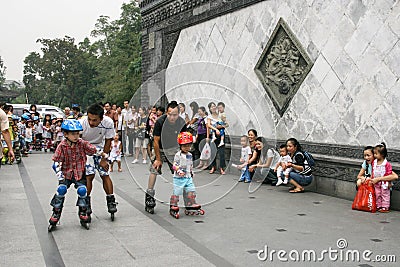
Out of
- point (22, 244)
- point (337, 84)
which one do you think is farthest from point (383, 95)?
point (22, 244)

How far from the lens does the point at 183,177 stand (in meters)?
6.39

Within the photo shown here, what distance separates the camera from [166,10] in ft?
47.8

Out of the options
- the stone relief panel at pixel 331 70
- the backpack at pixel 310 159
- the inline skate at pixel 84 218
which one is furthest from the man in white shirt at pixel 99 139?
the stone relief panel at pixel 331 70

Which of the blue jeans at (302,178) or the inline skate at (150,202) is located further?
the blue jeans at (302,178)

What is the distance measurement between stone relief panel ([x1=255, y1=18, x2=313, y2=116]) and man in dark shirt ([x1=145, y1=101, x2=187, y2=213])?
2987 millimetres

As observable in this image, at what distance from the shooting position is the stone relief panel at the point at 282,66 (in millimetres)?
8695

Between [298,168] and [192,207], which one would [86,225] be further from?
[298,168]

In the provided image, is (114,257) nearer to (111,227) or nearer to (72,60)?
(111,227)

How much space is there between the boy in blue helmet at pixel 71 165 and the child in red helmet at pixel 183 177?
115cm

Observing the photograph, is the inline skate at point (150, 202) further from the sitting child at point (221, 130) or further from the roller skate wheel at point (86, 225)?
the sitting child at point (221, 130)

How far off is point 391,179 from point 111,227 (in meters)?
3.80

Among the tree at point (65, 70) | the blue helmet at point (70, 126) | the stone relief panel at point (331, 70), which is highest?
the tree at point (65, 70)

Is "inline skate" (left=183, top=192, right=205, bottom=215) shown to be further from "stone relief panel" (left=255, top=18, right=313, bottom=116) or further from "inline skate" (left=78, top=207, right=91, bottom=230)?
"stone relief panel" (left=255, top=18, right=313, bottom=116)

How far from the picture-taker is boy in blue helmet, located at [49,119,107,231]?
557 cm
